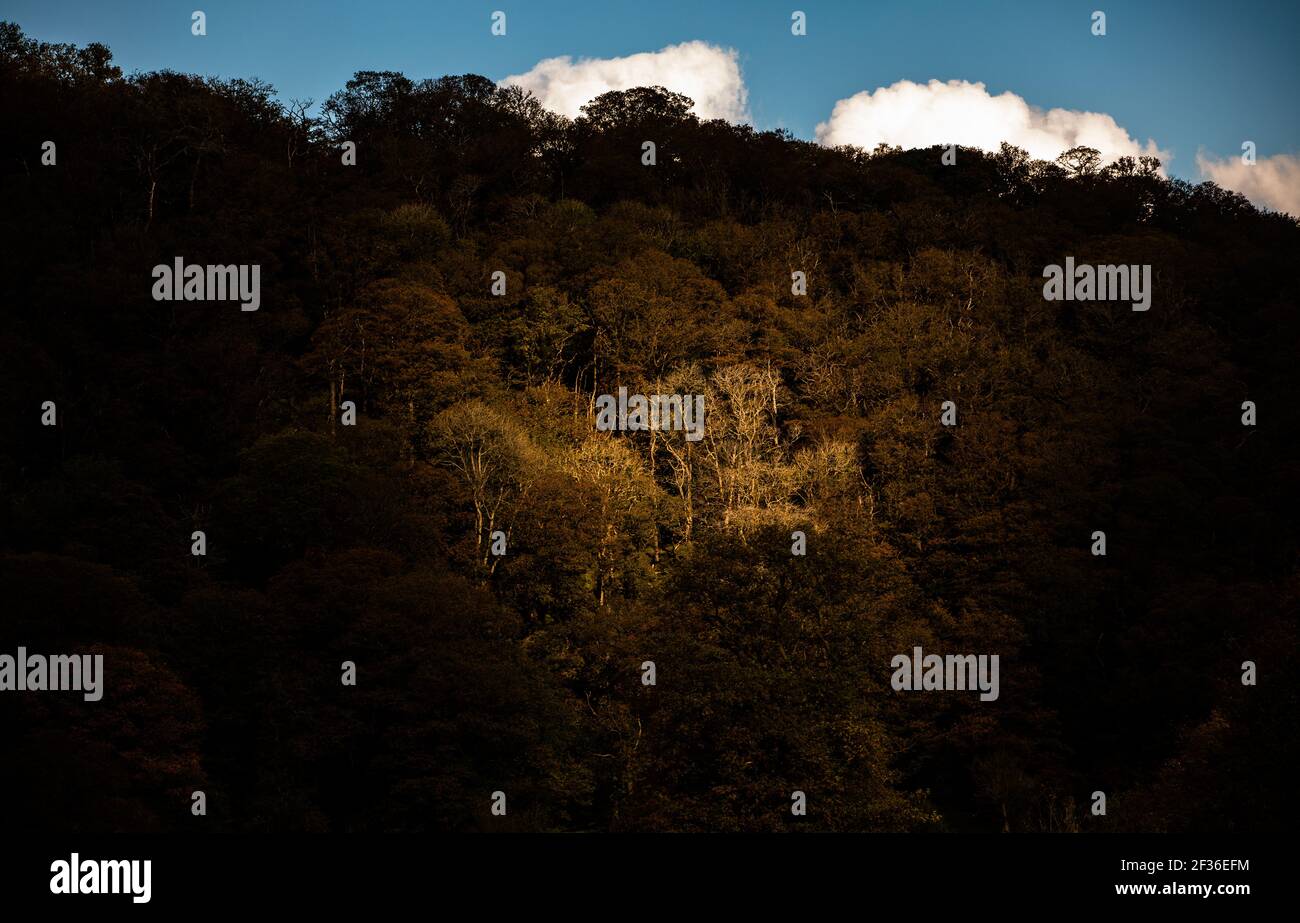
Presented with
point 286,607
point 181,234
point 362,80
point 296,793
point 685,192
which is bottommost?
point 296,793

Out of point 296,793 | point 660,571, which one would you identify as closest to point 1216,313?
point 660,571

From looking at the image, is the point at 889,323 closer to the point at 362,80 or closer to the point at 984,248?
the point at 984,248

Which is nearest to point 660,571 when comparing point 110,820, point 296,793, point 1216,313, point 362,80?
point 296,793

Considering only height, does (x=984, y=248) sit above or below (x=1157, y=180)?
below

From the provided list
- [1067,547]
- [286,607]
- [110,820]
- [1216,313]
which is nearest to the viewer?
[110,820]

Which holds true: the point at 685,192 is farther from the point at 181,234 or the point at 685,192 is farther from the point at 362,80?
the point at 181,234

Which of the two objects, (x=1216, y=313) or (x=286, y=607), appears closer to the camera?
(x=286, y=607)
